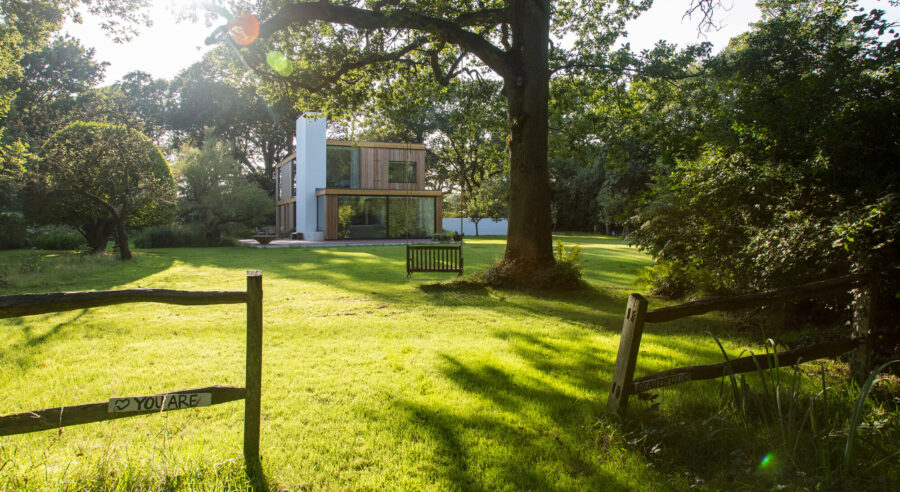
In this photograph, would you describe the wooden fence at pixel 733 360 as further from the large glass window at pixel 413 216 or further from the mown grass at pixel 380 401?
the large glass window at pixel 413 216

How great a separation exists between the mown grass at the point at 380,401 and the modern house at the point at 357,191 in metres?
20.7

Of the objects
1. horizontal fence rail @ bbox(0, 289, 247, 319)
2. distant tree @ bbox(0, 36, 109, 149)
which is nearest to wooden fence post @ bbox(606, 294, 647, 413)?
horizontal fence rail @ bbox(0, 289, 247, 319)

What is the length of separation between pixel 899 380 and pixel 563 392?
8.84 ft

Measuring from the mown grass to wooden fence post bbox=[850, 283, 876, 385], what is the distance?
107 cm

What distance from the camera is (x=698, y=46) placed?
Answer: 388 inches

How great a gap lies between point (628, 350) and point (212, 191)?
3009 centimetres

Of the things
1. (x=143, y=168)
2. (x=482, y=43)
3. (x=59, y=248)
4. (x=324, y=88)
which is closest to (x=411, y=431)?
(x=482, y=43)

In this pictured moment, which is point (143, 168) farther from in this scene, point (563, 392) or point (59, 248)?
point (563, 392)

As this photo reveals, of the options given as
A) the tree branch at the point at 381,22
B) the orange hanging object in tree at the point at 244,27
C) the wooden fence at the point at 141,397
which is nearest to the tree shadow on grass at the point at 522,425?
the wooden fence at the point at 141,397

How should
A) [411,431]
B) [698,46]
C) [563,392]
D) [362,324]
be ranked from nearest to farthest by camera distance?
[411,431]
[563,392]
[362,324]
[698,46]

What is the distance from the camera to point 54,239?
971 inches

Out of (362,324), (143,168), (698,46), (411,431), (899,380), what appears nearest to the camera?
(411,431)

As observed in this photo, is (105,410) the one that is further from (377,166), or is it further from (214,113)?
(214,113)

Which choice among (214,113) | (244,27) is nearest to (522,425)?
(244,27)
